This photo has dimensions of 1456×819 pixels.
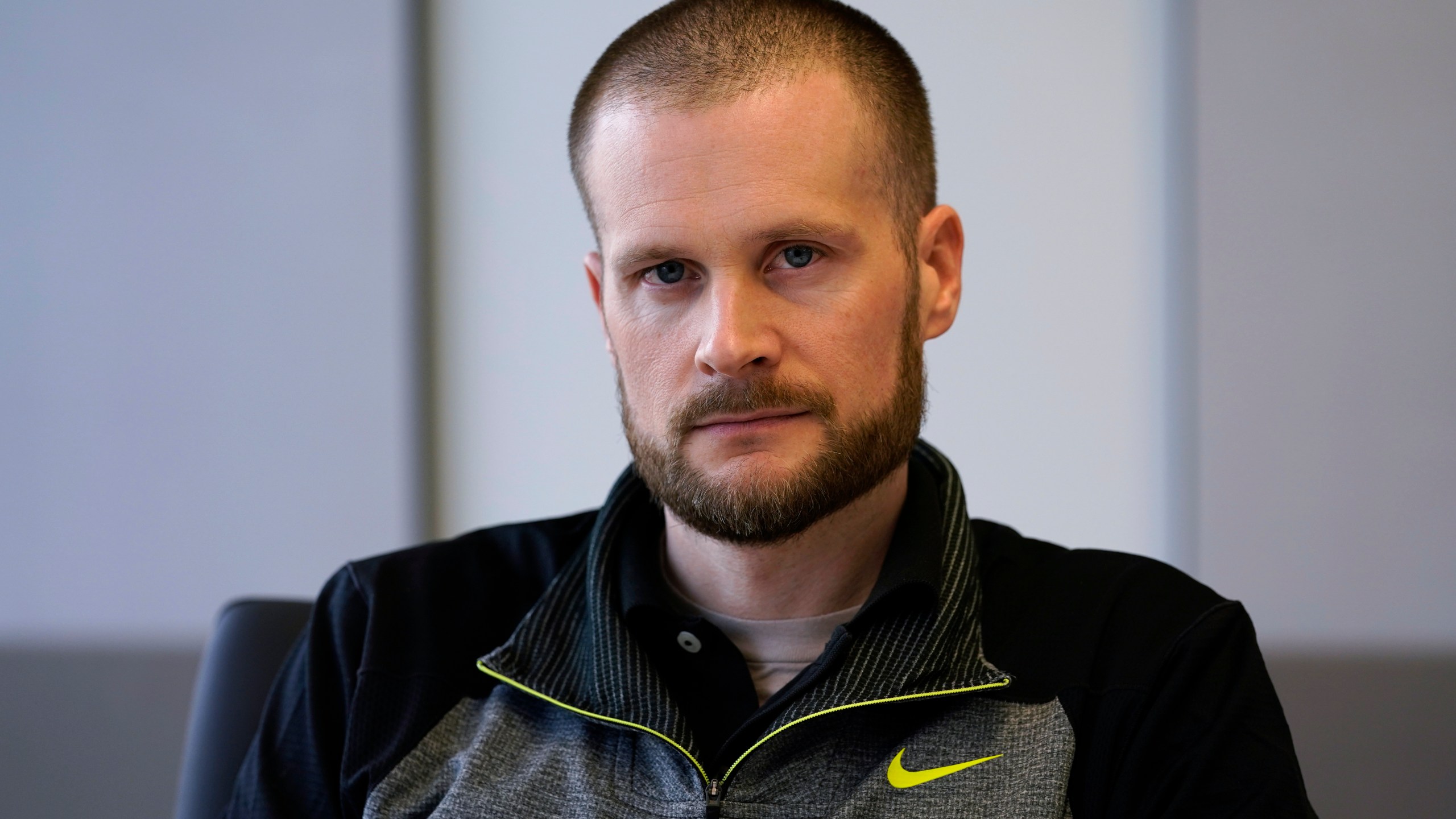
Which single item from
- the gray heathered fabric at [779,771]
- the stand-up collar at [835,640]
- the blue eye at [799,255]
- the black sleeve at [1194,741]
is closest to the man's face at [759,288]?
the blue eye at [799,255]

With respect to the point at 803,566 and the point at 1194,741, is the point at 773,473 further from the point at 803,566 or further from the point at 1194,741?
the point at 1194,741

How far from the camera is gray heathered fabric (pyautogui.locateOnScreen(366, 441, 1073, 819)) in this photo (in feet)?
3.23

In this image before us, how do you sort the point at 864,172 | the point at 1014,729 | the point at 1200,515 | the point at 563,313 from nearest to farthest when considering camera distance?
the point at 1014,729
the point at 864,172
the point at 1200,515
the point at 563,313

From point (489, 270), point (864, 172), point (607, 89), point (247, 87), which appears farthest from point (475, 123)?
point (864, 172)

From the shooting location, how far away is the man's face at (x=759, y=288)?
3.44 ft

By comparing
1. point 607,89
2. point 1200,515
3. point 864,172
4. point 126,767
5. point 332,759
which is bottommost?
point 126,767

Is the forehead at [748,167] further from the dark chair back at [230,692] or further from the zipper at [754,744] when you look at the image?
the dark chair back at [230,692]

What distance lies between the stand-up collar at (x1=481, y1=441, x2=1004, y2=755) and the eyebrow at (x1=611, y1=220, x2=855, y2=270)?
0.97ft

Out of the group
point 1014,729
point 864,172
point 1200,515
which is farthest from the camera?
point 1200,515

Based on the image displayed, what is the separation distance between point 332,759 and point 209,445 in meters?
1.22

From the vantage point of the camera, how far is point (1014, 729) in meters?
1.00

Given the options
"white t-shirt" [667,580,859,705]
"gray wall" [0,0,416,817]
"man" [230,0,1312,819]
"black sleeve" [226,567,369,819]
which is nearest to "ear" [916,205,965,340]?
"man" [230,0,1312,819]

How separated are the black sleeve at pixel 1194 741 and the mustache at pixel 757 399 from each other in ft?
1.12

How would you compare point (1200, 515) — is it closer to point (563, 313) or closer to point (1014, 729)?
point (1014, 729)
